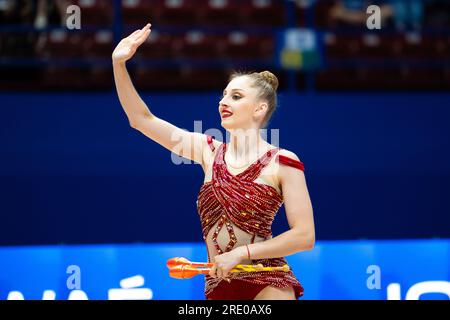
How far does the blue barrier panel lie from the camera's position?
4.97 m

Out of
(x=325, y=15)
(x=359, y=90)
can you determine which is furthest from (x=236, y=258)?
(x=325, y=15)

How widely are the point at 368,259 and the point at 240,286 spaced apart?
2.09 metres

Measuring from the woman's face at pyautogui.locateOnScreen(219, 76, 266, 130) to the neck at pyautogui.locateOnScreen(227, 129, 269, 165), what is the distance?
3cm

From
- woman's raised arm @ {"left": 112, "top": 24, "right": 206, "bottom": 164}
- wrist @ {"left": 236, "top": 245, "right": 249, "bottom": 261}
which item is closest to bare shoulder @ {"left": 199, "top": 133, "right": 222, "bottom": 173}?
woman's raised arm @ {"left": 112, "top": 24, "right": 206, "bottom": 164}

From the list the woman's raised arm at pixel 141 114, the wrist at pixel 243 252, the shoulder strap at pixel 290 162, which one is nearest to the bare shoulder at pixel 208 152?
the woman's raised arm at pixel 141 114

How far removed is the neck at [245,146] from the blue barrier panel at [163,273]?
1798 millimetres

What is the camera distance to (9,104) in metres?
6.07

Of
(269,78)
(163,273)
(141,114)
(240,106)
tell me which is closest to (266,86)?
(269,78)

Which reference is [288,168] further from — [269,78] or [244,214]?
[269,78]

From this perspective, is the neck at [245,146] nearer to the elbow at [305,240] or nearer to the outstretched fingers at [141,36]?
the elbow at [305,240]

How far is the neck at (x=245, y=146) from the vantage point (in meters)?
3.28

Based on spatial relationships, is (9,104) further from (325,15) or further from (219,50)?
(325,15)

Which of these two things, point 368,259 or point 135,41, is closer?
point 135,41

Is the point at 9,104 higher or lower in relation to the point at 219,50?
lower
